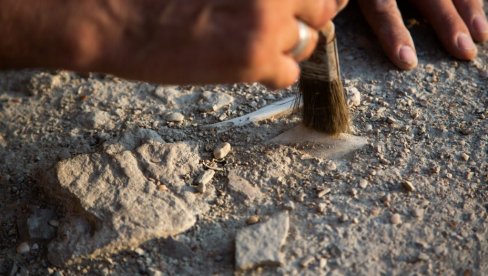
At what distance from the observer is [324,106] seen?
6.31 feet

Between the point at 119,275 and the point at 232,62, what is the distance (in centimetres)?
62

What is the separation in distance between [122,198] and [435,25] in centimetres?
129

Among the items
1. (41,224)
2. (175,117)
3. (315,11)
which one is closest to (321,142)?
(175,117)

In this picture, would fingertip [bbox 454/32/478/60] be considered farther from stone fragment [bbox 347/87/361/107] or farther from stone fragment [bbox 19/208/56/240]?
stone fragment [bbox 19/208/56/240]

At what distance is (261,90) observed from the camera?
7.28ft

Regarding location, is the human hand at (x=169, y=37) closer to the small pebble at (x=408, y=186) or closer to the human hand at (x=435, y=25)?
the small pebble at (x=408, y=186)

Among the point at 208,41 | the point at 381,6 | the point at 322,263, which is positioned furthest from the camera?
the point at 381,6

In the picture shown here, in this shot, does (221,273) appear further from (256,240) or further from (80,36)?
(80,36)

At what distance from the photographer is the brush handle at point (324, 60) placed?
5.67ft

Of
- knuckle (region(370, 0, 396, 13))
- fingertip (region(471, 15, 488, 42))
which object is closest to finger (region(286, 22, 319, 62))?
knuckle (region(370, 0, 396, 13))

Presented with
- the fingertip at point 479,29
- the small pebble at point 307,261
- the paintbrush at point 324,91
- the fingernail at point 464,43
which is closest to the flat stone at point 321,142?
the paintbrush at point 324,91

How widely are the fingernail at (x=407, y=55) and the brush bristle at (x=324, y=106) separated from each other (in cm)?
39

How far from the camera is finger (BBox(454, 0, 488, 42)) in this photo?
2395 mm

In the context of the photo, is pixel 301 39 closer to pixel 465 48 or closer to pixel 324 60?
pixel 324 60
